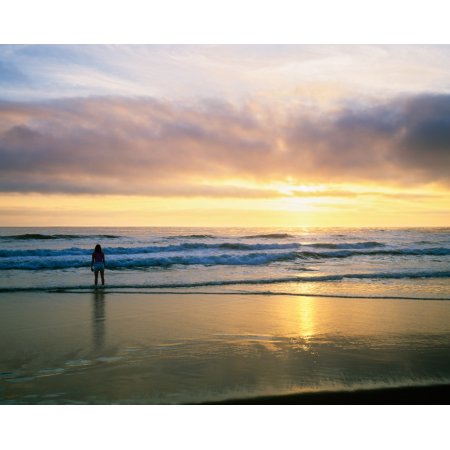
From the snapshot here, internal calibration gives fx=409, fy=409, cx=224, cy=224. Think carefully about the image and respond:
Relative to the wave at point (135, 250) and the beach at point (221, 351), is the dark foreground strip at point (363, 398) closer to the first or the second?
the beach at point (221, 351)

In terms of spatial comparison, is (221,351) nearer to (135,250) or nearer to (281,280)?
(281,280)

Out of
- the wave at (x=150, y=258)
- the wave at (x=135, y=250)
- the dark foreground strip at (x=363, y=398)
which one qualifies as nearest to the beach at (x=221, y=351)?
the dark foreground strip at (x=363, y=398)

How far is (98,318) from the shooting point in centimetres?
1020

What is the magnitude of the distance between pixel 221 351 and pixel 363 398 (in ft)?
8.96

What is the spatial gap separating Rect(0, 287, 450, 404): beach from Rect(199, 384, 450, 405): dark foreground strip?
0.07ft

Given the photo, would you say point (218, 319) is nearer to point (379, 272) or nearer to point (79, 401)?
point (79, 401)

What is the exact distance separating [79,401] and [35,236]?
49468 mm

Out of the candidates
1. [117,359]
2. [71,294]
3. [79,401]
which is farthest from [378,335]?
[71,294]

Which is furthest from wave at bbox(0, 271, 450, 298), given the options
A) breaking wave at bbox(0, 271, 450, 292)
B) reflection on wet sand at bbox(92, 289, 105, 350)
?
reflection on wet sand at bbox(92, 289, 105, 350)

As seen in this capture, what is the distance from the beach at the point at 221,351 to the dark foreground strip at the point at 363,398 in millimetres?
21

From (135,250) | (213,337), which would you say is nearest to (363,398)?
(213,337)

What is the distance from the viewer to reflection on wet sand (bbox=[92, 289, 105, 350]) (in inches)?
319

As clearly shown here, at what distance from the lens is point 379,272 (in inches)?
790

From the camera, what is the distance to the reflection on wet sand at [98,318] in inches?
319
